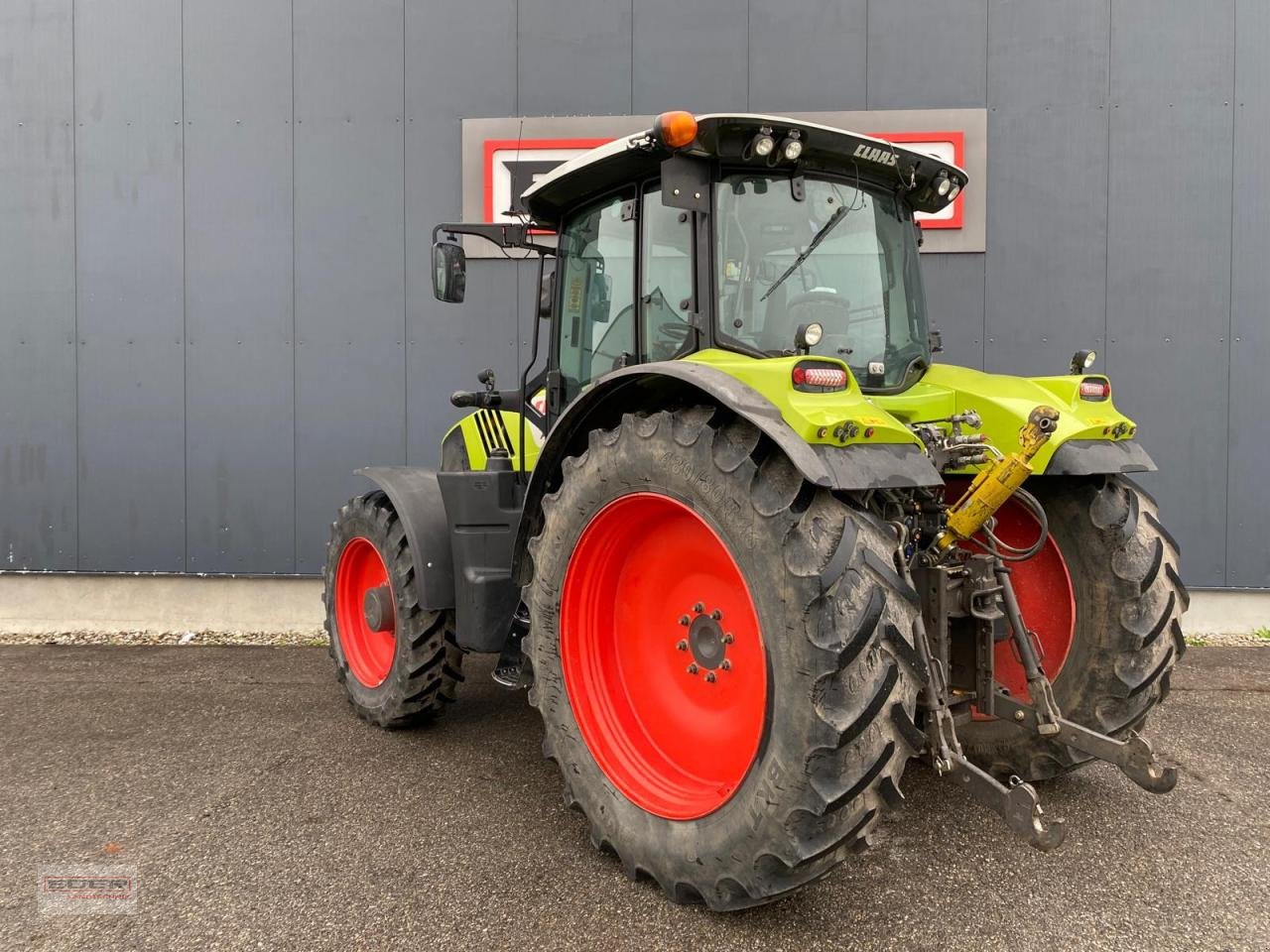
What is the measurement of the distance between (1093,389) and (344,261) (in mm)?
4634

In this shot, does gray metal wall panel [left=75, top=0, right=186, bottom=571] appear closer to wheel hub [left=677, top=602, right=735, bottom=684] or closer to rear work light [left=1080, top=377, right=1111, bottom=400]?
wheel hub [left=677, top=602, right=735, bottom=684]

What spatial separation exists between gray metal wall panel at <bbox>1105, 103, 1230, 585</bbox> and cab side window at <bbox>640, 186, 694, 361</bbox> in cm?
388

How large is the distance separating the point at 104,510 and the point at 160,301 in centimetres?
153

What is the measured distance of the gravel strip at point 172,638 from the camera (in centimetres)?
526

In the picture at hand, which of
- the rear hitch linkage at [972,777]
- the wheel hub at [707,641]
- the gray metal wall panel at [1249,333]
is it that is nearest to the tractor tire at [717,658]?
the wheel hub at [707,641]

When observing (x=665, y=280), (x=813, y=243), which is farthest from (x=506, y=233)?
(x=813, y=243)

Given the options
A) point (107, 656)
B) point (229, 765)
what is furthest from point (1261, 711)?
point (107, 656)

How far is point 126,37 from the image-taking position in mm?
5320

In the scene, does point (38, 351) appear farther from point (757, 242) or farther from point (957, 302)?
point (957, 302)

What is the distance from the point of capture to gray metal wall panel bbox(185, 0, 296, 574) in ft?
17.4

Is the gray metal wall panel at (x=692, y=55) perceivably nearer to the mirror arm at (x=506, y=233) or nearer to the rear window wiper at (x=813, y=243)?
the mirror arm at (x=506, y=233)

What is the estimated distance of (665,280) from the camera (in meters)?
2.57

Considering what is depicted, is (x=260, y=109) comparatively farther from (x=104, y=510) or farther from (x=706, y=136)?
(x=706, y=136)

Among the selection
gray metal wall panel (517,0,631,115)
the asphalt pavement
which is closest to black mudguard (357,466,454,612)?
the asphalt pavement
